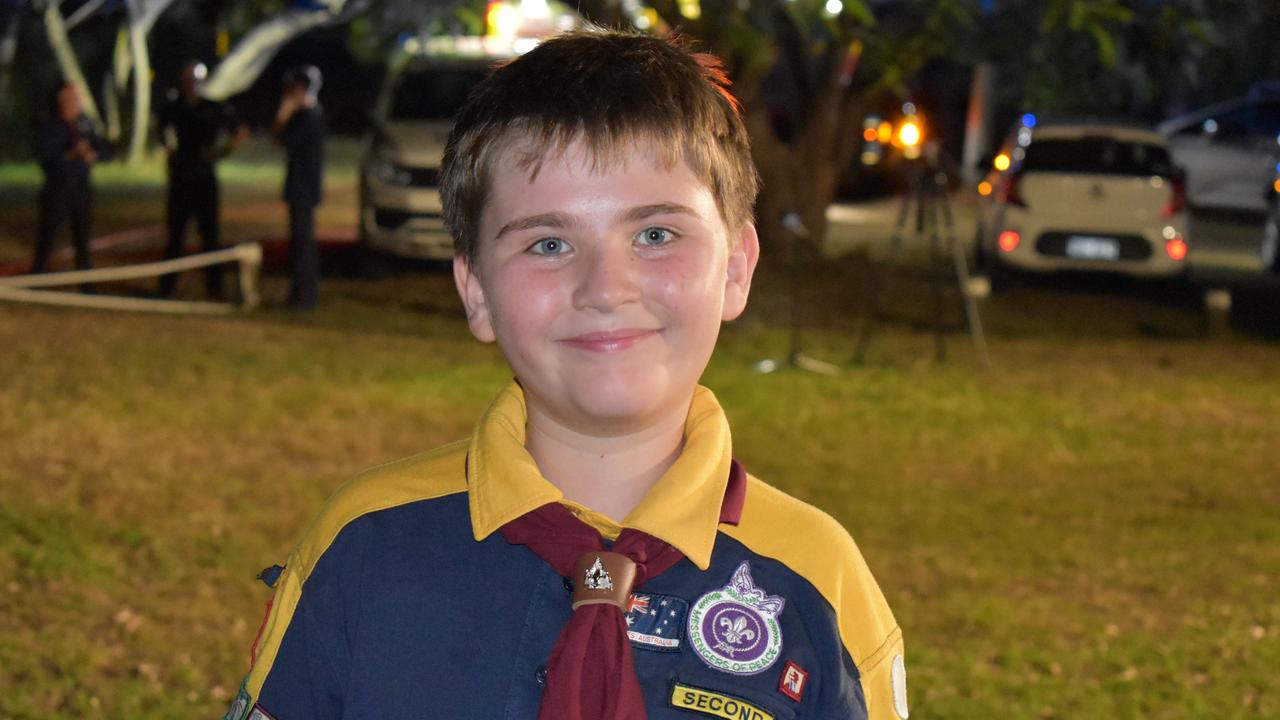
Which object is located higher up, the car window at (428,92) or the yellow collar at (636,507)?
the yellow collar at (636,507)

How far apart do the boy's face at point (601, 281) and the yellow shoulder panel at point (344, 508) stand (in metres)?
0.17

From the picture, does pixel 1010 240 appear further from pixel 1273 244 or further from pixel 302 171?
pixel 302 171

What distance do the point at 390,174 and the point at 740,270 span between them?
45.3 feet

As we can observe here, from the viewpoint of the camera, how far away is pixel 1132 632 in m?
6.38

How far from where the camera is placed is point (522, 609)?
2025 millimetres

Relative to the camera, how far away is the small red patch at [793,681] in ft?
6.66

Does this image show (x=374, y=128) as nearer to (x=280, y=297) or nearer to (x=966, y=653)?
(x=280, y=297)

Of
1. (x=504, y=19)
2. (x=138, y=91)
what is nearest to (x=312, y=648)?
(x=504, y=19)

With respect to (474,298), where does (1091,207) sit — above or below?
below

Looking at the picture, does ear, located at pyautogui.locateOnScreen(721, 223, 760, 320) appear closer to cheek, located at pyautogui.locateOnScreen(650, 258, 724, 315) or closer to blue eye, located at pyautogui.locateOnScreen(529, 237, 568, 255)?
cheek, located at pyautogui.locateOnScreen(650, 258, 724, 315)

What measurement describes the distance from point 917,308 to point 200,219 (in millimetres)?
6268

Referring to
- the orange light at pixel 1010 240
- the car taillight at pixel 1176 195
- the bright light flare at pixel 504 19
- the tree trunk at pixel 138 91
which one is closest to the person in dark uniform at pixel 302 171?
the orange light at pixel 1010 240

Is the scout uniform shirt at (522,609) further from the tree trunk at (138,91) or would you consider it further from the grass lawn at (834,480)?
the tree trunk at (138,91)

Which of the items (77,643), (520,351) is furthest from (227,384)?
(520,351)
